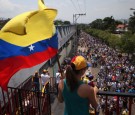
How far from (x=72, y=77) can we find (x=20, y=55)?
1388 millimetres

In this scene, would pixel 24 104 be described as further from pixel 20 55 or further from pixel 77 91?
pixel 77 91

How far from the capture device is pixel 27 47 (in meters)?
4.26

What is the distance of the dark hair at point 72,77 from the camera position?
309 cm

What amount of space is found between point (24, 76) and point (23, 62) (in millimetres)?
8425

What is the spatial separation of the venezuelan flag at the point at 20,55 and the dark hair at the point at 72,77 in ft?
3.94

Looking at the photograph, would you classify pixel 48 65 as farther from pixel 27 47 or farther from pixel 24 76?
pixel 27 47

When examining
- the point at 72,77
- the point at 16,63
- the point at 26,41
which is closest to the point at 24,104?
the point at 16,63

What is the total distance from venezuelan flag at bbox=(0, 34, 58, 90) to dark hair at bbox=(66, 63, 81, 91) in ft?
3.94

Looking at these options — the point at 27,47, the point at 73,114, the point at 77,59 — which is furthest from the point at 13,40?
the point at 73,114

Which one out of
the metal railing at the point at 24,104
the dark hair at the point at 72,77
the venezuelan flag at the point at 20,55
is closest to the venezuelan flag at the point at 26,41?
the venezuelan flag at the point at 20,55

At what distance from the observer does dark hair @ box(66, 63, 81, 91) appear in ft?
10.1

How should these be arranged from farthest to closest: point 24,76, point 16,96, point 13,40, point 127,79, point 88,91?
point 127,79 < point 24,76 < point 16,96 < point 13,40 < point 88,91

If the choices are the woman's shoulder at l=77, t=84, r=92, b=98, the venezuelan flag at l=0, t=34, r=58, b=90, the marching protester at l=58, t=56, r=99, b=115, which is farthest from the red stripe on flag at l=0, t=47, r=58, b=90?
the woman's shoulder at l=77, t=84, r=92, b=98

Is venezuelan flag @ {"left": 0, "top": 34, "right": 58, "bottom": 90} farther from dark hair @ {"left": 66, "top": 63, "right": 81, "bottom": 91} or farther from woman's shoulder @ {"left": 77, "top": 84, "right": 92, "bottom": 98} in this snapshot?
woman's shoulder @ {"left": 77, "top": 84, "right": 92, "bottom": 98}
